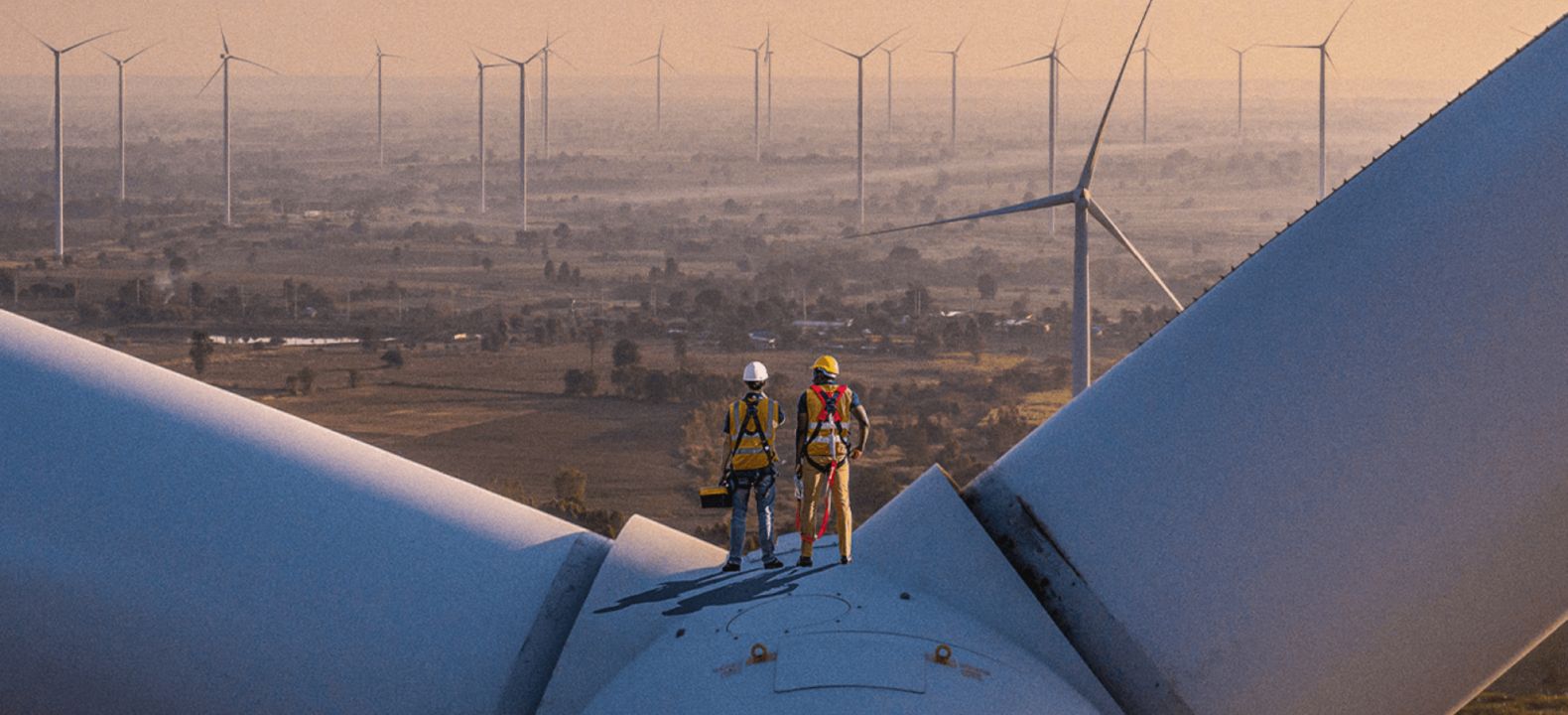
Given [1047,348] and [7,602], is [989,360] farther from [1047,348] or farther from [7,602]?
[7,602]

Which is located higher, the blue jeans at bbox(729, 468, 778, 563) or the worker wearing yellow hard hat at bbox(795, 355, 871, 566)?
the worker wearing yellow hard hat at bbox(795, 355, 871, 566)

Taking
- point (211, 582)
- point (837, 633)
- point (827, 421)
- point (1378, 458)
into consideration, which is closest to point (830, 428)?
point (827, 421)

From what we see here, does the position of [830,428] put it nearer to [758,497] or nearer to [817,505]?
[817,505]

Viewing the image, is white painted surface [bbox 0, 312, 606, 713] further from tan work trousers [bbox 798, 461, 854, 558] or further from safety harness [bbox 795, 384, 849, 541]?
safety harness [bbox 795, 384, 849, 541]

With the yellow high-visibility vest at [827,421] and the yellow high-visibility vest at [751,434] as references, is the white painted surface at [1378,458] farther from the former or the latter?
the yellow high-visibility vest at [751,434]

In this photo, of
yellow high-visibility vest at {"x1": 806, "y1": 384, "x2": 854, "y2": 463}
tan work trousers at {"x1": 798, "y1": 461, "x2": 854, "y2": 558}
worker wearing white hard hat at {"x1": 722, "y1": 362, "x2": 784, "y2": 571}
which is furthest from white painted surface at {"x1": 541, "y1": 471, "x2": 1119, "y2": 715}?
worker wearing white hard hat at {"x1": 722, "y1": 362, "x2": 784, "y2": 571}

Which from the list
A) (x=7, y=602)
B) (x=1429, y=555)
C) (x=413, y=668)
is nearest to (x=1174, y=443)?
(x=1429, y=555)
